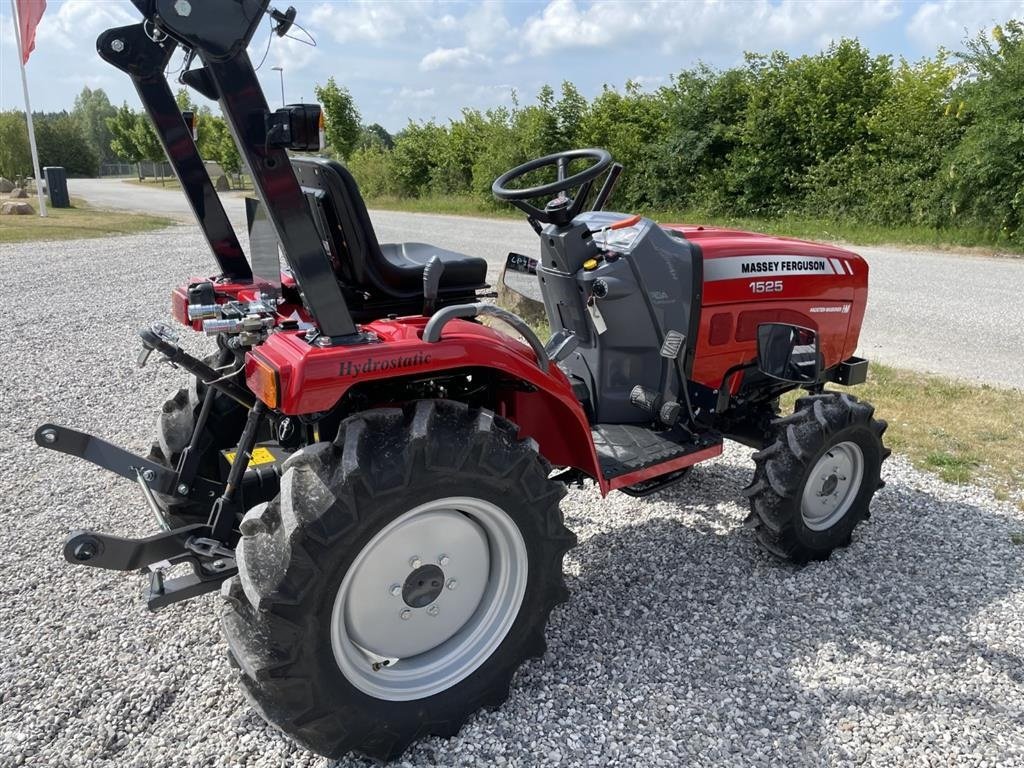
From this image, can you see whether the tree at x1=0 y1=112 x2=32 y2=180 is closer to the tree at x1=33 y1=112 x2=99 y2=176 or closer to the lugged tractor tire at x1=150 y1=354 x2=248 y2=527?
the tree at x1=33 y1=112 x2=99 y2=176

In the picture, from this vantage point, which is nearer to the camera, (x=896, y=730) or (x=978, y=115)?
(x=896, y=730)

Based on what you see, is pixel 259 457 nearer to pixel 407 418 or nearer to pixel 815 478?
pixel 407 418

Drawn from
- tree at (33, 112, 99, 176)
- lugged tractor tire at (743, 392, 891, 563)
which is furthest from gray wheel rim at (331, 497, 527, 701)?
tree at (33, 112, 99, 176)

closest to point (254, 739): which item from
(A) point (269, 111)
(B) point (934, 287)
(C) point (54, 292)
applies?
(A) point (269, 111)

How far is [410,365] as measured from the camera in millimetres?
2193

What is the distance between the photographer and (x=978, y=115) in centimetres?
1277

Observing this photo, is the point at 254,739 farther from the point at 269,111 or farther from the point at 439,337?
the point at 269,111

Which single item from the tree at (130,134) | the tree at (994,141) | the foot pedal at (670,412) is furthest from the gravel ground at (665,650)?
the tree at (130,134)

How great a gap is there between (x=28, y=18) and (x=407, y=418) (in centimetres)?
1711

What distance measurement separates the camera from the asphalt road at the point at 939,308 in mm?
6707

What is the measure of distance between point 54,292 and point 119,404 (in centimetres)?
520

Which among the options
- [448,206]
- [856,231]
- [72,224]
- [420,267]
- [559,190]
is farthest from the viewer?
[448,206]

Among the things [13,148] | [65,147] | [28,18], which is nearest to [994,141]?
[28,18]

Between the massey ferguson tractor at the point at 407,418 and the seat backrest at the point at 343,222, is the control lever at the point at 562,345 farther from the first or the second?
the seat backrest at the point at 343,222
